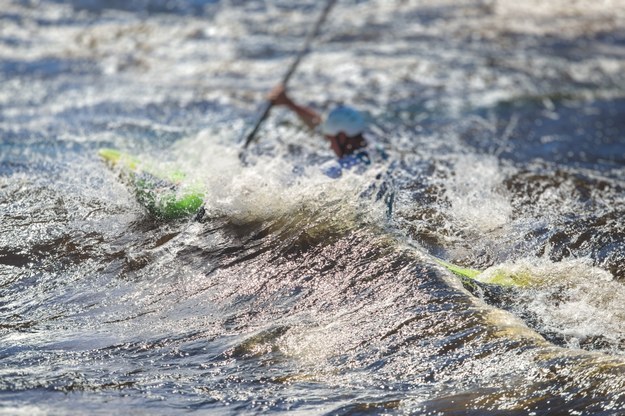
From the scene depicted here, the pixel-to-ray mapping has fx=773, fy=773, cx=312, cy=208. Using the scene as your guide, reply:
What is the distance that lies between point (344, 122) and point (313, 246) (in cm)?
173

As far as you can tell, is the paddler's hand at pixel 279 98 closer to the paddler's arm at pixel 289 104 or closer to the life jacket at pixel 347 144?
the paddler's arm at pixel 289 104

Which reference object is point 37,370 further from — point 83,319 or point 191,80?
point 191,80

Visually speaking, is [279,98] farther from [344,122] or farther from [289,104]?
[344,122]

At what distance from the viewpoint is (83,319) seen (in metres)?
4.06

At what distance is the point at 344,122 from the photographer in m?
6.43

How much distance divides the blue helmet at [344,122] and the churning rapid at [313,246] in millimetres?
400

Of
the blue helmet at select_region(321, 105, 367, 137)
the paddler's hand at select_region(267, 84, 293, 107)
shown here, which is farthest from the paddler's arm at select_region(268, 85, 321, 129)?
the blue helmet at select_region(321, 105, 367, 137)

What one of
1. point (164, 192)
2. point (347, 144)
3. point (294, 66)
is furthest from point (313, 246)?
point (294, 66)

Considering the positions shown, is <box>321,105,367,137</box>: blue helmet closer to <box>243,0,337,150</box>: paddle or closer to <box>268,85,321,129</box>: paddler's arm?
<box>268,85,321,129</box>: paddler's arm

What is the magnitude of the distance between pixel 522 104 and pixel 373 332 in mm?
6614

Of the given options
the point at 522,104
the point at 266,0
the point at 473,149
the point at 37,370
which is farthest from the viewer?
the point at 266,0

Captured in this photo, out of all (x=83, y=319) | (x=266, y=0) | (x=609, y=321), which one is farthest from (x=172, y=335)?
(x=266, y=0)

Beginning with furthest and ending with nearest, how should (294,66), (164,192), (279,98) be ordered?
(294,66) → (279,98) → (164,192)

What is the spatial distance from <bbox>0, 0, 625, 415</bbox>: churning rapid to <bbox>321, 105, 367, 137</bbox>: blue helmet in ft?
1.31
